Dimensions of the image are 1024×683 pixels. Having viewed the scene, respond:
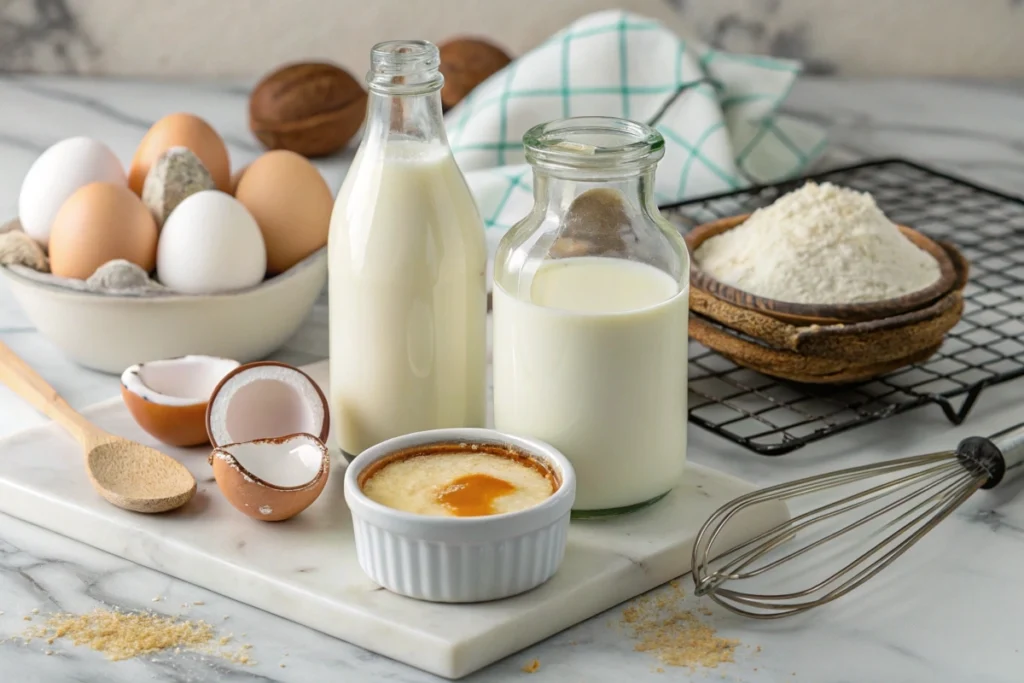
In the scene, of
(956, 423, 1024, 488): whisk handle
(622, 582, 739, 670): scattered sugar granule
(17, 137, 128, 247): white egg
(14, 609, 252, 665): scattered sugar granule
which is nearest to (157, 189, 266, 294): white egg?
(17, 137, 128, 247): white egg

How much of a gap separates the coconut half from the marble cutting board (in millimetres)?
38

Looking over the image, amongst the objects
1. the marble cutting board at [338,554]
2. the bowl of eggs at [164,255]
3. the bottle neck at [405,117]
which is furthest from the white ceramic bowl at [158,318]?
the bottle neck at [405,117]

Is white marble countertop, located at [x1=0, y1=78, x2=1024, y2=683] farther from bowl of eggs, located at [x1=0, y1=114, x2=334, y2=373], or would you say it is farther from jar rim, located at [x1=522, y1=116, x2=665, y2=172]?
jar rim, located at [x1=522, y1=116, x2=665, y2=172]

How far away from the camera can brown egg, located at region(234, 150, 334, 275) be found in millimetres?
1074

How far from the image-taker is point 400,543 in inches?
28.9

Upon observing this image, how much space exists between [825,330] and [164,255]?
53 cm

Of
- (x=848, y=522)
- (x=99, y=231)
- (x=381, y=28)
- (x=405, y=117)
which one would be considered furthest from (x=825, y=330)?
(x=381, y=28)

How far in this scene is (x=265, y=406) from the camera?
93cm

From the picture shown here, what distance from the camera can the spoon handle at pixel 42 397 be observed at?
93cm

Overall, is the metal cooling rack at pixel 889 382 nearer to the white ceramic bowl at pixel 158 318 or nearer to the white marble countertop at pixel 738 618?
the white marble countertop at pixel 738 618

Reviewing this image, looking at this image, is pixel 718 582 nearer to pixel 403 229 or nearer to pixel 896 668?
pixel 896 668

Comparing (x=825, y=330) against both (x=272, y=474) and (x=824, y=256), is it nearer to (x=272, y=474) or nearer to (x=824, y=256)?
(x=824, y=256)

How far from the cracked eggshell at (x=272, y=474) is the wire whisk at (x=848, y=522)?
0.84 feet

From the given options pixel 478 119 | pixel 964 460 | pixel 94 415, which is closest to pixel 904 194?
pixel 478 119
